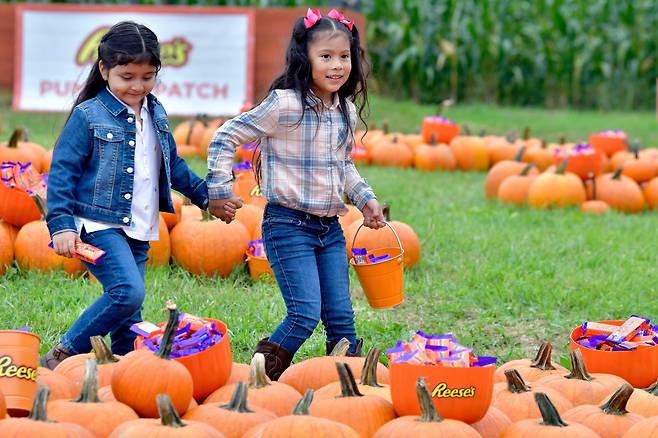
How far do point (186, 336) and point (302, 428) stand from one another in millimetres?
986

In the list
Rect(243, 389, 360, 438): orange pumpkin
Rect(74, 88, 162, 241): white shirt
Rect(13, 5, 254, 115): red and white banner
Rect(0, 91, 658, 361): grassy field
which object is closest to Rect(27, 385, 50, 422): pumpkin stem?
Rect(243, 389, 360, 438): orange pumpkin

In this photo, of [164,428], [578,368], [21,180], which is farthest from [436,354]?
[21,180]

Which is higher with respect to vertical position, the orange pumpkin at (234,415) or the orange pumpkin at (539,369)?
the orange pumpkin at (234,415)

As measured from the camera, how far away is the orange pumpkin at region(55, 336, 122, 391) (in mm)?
3628

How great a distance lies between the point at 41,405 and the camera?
9.87ft

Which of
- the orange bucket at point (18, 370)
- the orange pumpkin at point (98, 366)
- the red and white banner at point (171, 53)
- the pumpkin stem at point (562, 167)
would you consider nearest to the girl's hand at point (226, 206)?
the orange pumpkin at point (98, 366)

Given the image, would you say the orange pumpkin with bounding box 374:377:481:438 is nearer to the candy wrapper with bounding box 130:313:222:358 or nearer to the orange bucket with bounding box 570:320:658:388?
the candy wrapper with bounding box 130:313:222:358

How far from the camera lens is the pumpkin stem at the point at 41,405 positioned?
299cm

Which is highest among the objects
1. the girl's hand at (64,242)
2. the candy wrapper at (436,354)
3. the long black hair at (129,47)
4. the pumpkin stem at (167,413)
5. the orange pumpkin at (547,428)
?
the long black hair at (129,47)

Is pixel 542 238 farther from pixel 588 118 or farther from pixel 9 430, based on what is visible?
pixel 588 118

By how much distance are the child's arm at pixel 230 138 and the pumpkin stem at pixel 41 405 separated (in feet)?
5.09

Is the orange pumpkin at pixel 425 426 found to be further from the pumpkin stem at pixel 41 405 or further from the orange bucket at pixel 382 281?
the orange bucket at pixel 382 281

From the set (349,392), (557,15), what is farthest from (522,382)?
(557,15)

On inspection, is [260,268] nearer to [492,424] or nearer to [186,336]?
[186,336]
